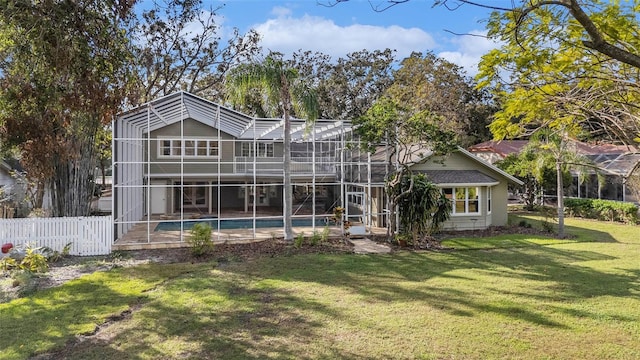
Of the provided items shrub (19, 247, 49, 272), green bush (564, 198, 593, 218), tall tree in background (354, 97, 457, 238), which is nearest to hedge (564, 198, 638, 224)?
green bush (564, 198, 593, 218)

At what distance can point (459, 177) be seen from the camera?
1866 centimetres

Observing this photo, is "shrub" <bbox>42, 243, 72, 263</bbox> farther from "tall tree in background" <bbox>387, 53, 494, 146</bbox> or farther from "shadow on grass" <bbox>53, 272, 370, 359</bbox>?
"tall tree in background" <bbox>387, 53, 494, 146</bbox>

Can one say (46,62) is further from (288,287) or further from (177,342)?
(288,287)

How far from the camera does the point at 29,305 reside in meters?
7.61

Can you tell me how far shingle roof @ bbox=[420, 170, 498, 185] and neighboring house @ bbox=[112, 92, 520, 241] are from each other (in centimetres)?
5

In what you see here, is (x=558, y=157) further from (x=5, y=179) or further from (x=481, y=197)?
(x=5, y=179)

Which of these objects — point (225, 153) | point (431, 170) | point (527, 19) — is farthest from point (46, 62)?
point (225, 153)

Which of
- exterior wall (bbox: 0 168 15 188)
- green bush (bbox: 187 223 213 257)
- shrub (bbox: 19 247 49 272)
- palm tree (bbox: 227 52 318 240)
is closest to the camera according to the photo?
shrub (bbox: 19 247 49 272)

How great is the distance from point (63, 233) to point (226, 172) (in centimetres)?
1165

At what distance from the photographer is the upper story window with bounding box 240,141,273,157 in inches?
984

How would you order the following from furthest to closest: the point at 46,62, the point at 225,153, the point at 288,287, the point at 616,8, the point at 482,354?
the point at 225,153, the point at 288,287, the point at 46,62, the point at 482,354, the point at 616,8

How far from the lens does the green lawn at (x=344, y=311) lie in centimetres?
567

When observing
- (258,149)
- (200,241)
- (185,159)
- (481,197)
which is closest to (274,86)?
(200,241)

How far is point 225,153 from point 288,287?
1645 centimetres
